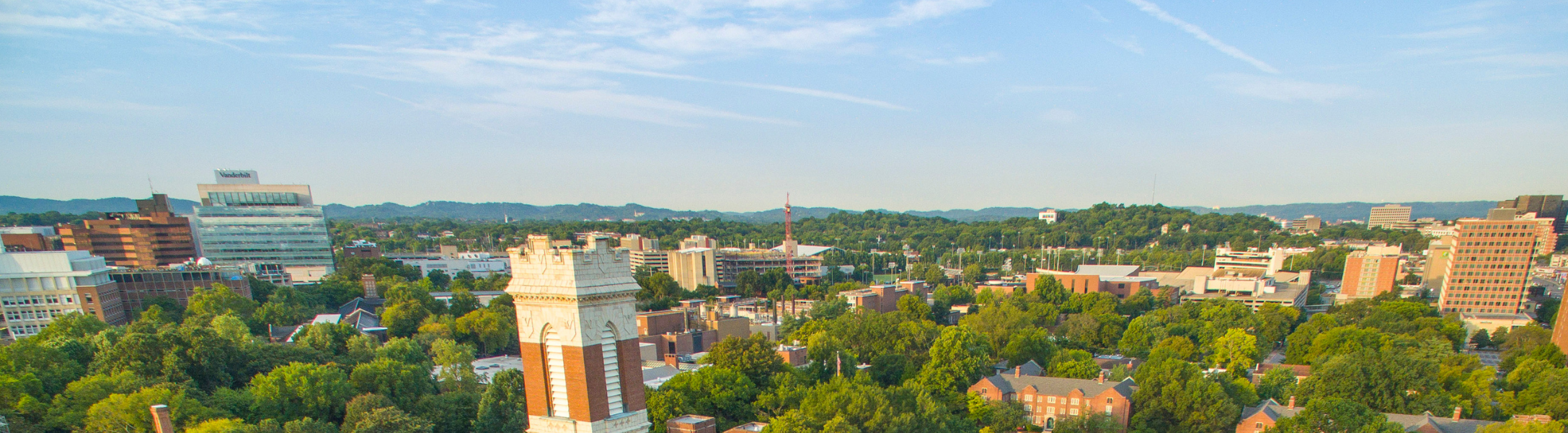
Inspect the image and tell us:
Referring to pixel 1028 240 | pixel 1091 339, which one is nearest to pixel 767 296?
pixel 1091 339

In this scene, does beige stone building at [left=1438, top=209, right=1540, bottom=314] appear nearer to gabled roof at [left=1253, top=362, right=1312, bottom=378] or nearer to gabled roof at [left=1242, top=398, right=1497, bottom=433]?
gabled roof at [left=1253, top=362, right=1312, bottom=378]

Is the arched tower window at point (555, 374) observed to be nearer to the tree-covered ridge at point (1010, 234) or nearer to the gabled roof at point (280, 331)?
the gabled roof at point (280, 331)

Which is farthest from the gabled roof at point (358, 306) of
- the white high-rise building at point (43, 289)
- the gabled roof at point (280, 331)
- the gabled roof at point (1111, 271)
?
the gabled roof at point (1111, 271)

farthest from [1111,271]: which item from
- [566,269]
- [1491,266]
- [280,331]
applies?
[566,269]

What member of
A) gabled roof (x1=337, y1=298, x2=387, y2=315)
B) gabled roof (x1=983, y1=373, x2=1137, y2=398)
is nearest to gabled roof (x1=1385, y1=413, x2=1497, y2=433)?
gabled roof (x1=983, y1=373, x2=1137, y2=398)

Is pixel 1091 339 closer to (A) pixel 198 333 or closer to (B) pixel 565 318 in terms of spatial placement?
(B) pixel 565 318
